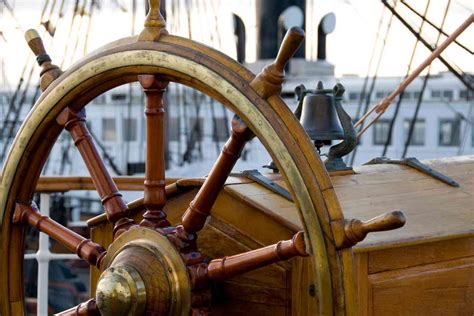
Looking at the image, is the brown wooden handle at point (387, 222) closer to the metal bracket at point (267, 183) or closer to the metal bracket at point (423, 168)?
the metal bracket at point (267, 183)

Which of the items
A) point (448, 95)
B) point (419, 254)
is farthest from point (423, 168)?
point (448, 95)

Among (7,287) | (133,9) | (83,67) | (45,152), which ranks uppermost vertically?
(133,9)

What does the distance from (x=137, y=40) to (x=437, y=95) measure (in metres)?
14.3

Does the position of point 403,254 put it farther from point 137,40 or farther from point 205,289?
point 137,40

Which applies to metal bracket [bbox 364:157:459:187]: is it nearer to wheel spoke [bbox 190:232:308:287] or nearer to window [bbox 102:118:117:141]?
wheel spoke [bbox 190:232:308:287]

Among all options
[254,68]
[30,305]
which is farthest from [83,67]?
[30,305]

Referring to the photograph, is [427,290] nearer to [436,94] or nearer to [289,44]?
→ [289,44]

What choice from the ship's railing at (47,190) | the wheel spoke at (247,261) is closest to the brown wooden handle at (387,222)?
the wheel spoke at (247,261)

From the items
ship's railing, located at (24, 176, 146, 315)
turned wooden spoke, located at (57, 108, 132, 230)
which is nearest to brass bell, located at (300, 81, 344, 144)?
turned wooden spoke, located at (57, 108, 132, 230)

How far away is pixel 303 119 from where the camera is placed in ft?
7.45

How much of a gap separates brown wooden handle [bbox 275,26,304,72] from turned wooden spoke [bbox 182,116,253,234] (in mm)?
114

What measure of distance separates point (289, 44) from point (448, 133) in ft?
48.2

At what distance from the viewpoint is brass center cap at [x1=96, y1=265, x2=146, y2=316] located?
1.60m

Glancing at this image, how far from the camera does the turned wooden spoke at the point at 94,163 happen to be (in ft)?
5.82
